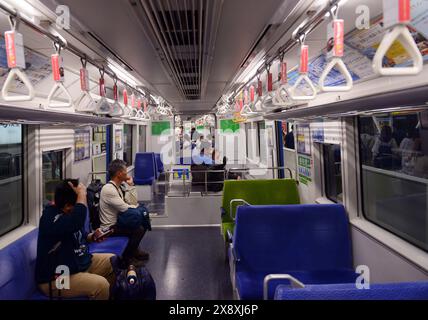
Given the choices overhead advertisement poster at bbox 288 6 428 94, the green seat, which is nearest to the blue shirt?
the green seat

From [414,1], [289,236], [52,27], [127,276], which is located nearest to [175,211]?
[127,276]

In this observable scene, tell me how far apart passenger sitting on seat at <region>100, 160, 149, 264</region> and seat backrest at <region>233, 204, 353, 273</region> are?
1927mm

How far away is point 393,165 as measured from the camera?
3012 mm

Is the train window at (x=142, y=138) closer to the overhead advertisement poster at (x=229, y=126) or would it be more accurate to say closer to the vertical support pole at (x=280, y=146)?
the overhead advertisement poster at (x=229, y=126)

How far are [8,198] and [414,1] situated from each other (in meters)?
4.41

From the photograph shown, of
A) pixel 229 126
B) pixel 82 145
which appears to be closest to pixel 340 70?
pixel 82 145

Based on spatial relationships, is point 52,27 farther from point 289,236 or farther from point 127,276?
point 289,236

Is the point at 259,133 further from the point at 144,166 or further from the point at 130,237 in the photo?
the point at 130,237

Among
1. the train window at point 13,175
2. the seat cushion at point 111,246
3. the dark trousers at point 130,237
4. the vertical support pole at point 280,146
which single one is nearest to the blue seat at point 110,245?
the seat cushion at point 111,246

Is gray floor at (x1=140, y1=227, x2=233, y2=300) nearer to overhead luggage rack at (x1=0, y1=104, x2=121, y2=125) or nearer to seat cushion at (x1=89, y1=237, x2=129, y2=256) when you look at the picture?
seat cushion at (x1=89, y1=237, x2=129, y2=256)

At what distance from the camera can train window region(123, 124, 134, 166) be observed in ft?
28.5

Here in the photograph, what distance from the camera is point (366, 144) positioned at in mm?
3182

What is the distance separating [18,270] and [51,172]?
6.26 feet

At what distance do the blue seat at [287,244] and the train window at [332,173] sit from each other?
110 centimetres
